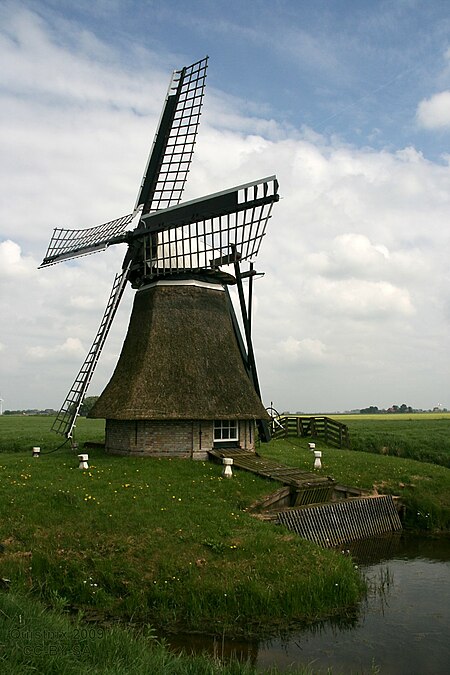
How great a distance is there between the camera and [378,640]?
11383mm

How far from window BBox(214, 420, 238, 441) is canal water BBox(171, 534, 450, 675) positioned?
1030 centimetres

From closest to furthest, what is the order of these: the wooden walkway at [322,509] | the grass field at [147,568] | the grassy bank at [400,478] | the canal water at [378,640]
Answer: the grass field at [147,568] < the canal water at [378,640] < the wooden walkway at [322,509] < the grassy bank at [400,478]

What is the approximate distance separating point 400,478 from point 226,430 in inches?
299

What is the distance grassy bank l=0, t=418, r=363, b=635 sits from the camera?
40.5 ft

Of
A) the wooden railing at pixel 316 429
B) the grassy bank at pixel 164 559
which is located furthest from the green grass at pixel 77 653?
the wooden railing at pixel 316 429

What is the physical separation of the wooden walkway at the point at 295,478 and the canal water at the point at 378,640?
4528 mm

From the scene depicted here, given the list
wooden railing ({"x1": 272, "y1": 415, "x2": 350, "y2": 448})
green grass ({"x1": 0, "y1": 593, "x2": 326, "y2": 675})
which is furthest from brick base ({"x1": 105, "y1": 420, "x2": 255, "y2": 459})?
green grass ({"x1": 0, "y1": 593, "x2": 326, "y2": 675})

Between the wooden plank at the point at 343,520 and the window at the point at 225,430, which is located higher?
the window at the point at 225,430

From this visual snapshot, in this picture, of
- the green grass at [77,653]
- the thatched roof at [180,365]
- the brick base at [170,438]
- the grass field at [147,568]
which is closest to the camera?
the green grass at [77,653]

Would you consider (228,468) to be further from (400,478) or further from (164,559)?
(400,478)

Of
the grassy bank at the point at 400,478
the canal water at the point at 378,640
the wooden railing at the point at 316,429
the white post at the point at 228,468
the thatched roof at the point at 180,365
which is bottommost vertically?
the canal water at the point at 378,640

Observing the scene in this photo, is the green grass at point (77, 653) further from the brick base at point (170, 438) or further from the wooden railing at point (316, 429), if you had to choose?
the wooden railing at point (316, 429)

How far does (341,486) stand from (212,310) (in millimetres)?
9640

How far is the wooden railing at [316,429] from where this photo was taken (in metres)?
35.8
